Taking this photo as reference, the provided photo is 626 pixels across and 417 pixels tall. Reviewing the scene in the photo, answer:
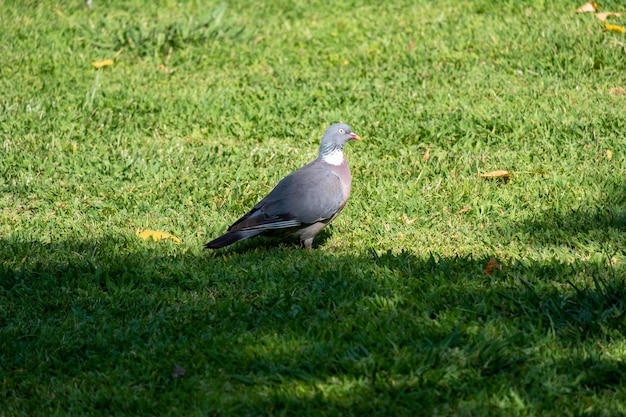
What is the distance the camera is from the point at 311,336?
14.3 ft

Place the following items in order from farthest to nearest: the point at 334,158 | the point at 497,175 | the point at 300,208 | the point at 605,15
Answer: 1. the point at 605,15
2. the point at 497,175
3. the point at 334,158
4. the point at 300,208

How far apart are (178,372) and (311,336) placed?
69 centimetres

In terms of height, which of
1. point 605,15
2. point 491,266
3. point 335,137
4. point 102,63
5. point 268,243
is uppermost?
point 605,15

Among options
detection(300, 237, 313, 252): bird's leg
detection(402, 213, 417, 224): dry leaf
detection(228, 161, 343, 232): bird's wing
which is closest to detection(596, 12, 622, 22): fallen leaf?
detection(402, 213, 417, 224): dry leaf

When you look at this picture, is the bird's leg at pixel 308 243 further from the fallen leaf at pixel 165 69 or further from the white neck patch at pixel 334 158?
the fallen leaf at pixel 165 69

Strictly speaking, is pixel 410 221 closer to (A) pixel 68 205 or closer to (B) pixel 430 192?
(B) pixel 430 192

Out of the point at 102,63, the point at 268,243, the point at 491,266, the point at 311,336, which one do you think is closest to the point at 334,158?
the point at 268,243

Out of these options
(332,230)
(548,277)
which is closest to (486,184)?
(332,230)

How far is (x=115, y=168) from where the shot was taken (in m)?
7.30

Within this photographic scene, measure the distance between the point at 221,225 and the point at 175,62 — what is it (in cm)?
392

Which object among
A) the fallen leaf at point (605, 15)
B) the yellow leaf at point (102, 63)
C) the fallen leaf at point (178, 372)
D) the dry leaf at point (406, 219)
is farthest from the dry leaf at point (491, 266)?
the yellow leaf at point (102, 63)

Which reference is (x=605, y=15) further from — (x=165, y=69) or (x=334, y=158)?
(x=165, y=69)

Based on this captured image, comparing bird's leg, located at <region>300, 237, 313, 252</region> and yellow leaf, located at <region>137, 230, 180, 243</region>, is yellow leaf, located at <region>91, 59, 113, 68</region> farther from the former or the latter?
bird's leg, located at <region>300, 237, 313, 252</region>

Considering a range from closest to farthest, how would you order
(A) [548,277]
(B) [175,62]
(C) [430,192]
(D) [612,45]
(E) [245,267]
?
1. (A) [548,277]
2. (E) [245,267]
3. (C) [430,192]
4. (D) [612,45]
5. (B) [175,62]
